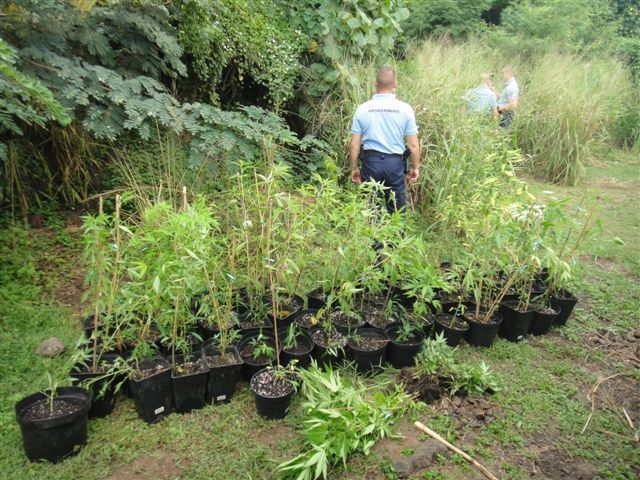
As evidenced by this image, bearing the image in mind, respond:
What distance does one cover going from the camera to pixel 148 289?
248 centimetres

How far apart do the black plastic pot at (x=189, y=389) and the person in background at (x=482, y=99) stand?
4.73 metres

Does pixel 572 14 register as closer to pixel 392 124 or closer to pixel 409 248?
pixel 392 124

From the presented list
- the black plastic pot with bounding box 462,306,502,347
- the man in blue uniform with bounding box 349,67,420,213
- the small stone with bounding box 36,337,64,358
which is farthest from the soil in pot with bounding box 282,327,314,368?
the man in blue uniform with bounding box 349,67,420,213

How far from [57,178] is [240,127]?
94.1 inches

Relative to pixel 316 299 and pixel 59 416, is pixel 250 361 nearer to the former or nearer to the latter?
pixel 316 299

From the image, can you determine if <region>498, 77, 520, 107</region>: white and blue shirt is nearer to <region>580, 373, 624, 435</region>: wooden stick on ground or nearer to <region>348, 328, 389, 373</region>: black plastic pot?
<region>580, 373, 624, 435</region>: wooden stick on ground

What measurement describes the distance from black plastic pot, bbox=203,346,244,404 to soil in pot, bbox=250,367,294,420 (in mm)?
121

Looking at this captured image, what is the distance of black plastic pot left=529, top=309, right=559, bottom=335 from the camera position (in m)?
3.61

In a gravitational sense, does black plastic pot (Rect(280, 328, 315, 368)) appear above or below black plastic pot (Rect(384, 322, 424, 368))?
above

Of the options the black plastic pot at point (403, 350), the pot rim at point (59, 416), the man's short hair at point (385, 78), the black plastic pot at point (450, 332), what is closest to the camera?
the pot rim at point (59, 416)

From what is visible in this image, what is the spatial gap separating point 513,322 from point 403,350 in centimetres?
104

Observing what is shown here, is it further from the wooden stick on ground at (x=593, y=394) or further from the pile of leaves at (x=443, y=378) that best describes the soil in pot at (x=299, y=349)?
the wooden stick on ground at (x=593, y=394)

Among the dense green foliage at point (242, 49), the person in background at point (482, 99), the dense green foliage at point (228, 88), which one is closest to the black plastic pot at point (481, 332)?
the dense green foliage at point (228, 88)

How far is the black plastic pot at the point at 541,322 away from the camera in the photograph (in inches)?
142
